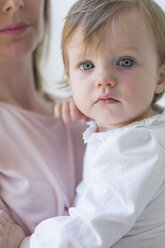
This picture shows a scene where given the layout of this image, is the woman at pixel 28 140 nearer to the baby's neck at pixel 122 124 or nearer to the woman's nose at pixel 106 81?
the baby's neck at pixel 122 124

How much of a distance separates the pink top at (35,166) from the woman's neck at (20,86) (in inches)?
4.1

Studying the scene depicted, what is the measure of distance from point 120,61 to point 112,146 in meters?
0.21

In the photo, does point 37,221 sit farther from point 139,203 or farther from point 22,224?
point 139,203

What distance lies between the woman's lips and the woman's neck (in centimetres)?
13

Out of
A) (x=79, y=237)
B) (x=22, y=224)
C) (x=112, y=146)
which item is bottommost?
(x=22, y=224)

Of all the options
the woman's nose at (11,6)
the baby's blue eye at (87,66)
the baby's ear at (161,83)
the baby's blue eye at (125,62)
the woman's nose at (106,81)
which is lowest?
the baby's ear at (161,83)

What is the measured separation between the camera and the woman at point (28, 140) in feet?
3.95

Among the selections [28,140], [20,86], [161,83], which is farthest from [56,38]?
[161,83]

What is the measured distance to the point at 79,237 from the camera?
0.95 m

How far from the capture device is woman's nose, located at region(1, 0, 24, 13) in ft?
4.27

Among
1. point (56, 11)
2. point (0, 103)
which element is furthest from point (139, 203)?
point (56, 11)

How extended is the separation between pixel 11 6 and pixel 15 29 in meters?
0.08

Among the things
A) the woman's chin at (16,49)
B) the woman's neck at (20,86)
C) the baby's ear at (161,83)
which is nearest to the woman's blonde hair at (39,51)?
the woman's neck at (20,86)

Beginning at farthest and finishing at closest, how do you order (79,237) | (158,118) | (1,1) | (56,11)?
(56,11), (1,1), (158,118), (79,237)
